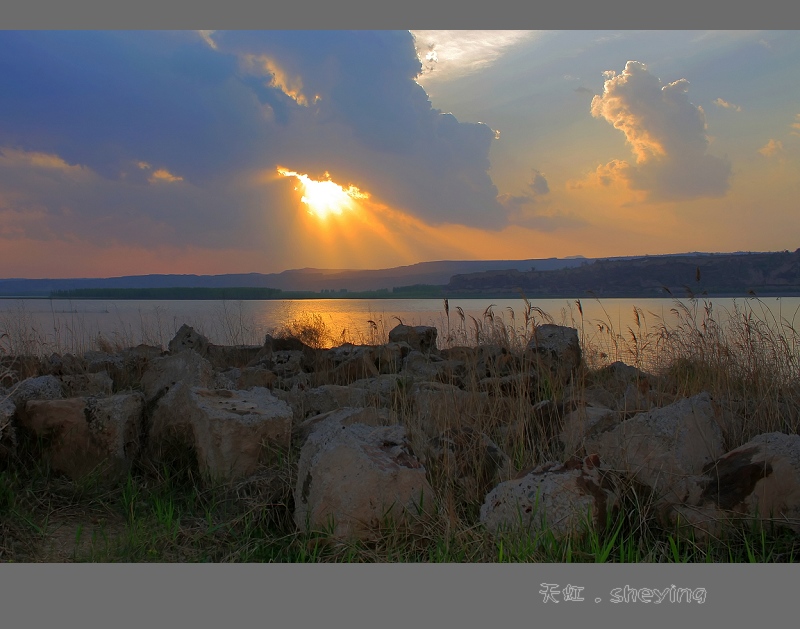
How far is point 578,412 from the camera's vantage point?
161 inches

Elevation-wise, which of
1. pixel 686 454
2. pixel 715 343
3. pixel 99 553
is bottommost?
pixel 99 553

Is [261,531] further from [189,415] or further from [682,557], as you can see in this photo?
[682,557]

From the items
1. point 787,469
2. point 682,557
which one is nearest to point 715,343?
point 787,469

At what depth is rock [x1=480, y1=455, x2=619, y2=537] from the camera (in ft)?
9.85

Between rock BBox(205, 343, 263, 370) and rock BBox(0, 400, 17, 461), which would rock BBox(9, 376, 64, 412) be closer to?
rock BBox(0, 400, 17, 461)

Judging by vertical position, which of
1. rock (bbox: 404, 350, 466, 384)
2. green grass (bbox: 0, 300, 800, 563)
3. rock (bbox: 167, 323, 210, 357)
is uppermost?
rock (bbox: 167, 323, 210, 357)

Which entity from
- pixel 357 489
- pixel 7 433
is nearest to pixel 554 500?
pixel 357 489

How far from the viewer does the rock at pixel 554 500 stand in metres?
3.00

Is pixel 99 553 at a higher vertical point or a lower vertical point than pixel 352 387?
lower

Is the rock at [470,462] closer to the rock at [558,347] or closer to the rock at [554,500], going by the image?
the rock at [554,500]

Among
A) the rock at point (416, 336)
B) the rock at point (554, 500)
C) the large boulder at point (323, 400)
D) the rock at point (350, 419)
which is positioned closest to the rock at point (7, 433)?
the rock at point (350, 419)

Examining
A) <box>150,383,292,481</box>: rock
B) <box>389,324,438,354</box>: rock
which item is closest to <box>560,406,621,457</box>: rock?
<box>150,383,292,481</box>: rock

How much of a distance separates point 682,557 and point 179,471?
3004 mm

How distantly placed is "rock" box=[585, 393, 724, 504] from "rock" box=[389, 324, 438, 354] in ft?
15.8
